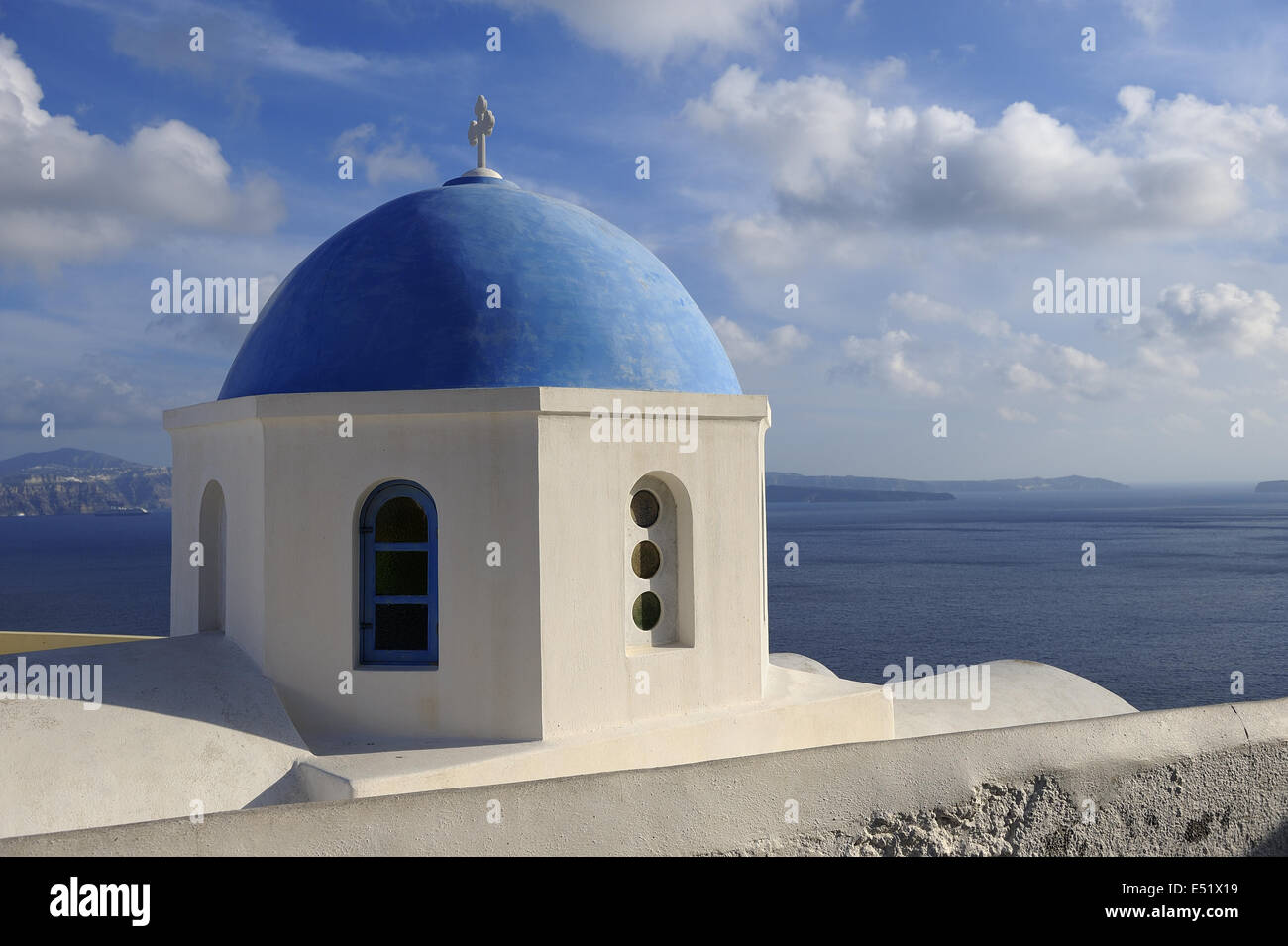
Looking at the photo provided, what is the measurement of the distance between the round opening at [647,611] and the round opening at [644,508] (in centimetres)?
60

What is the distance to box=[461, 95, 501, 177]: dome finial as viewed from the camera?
1026 centimetres

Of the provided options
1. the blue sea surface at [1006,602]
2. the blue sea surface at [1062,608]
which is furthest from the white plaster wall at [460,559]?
the blue sea surface at [1062,608]

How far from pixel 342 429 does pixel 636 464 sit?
231 cm

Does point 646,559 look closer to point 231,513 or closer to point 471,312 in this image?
point 471,312

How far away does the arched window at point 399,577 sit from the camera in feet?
26.7

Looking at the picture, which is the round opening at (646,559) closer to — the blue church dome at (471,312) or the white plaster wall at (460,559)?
the white plaster wall at (460,559)

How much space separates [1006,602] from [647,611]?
56.1 m

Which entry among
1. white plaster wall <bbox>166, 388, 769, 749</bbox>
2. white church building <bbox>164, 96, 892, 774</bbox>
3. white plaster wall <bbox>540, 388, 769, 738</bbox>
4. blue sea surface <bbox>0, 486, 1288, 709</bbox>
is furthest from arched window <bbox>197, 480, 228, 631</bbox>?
blue sea surface <bbox>0, 486, 1288, 709</bbox>

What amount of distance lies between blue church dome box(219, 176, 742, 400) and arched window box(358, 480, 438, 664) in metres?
0.95

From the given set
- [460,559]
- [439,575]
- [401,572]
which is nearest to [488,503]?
[460,559]

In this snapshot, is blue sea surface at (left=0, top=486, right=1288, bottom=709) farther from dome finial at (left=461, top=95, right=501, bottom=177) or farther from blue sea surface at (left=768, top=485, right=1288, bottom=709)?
dome finial at (left=461, top=95, right=501, bottom=177)

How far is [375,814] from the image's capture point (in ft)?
16.9
